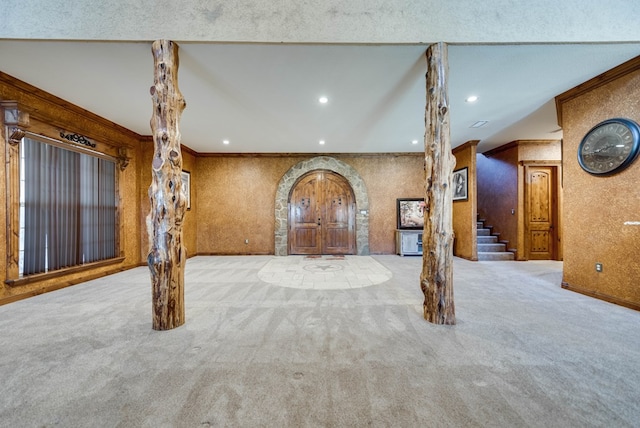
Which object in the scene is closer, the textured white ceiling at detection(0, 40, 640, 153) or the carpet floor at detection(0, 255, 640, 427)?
the carpet floor at detection(0, 255, 640, 427)

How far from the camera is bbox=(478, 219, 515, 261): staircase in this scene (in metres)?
5.82

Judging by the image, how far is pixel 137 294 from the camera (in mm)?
3332

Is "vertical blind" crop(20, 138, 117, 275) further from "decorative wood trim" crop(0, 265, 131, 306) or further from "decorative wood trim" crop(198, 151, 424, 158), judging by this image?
"decorative wood trim" crop(198, 151, 424, 158)

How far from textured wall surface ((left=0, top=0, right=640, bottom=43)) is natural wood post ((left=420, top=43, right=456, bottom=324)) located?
0.35 metres

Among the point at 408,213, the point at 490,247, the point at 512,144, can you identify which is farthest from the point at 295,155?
the point at 490,247

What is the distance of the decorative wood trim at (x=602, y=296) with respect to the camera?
2756 mm

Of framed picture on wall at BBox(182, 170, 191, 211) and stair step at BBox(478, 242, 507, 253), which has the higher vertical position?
framed picture on wall at BBox(182, 170, 191, 211)

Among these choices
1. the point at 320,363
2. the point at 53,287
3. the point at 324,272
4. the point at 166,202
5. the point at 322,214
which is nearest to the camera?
the point at 320,363

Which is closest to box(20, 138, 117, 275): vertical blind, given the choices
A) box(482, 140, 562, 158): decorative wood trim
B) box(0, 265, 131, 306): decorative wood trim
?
box(0, 265, 131, 306): decorative wood trim

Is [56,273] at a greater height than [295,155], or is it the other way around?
[295,155]

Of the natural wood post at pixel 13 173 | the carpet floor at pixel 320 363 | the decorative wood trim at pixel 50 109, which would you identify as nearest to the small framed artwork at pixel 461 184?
the carpet floor at pixel 320 363

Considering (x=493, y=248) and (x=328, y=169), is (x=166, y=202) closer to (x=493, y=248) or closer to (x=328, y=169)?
(x=328, y=169)

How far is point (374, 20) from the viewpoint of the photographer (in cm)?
244

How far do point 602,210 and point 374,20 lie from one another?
3658 millimetres
